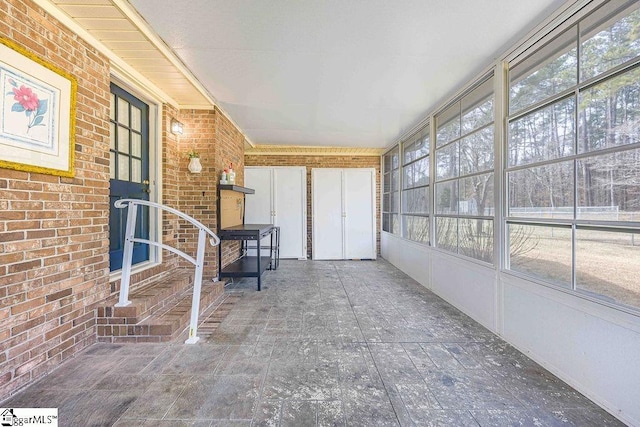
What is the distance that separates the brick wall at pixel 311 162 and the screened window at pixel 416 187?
1381 mm

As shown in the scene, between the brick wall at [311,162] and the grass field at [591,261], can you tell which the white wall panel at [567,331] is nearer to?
the grass field at [591,261]

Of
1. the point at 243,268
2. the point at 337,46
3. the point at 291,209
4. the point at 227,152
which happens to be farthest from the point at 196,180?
the point at 337,46

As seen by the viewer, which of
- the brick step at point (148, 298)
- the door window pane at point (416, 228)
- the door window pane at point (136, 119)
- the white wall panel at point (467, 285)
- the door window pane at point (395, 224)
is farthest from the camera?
the door window pane at point (395, 224)

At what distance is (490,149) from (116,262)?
409cm

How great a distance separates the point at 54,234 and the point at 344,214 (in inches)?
204

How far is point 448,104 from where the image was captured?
379 centimetres

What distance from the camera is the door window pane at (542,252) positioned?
2.06 m

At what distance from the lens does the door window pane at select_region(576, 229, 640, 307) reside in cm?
162

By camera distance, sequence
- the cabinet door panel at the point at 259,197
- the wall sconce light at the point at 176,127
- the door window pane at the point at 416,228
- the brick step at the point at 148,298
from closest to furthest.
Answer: the brick step at the point at 148,298 → the wall sconce light at the point at 176,127 → the door window pane at the point at 416,228 → the cabinet door panel at the point at 259,197

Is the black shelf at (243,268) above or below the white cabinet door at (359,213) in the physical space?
below

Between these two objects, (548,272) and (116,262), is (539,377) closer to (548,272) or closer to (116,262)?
(548,272)

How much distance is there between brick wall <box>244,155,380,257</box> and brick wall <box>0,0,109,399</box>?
406 cm

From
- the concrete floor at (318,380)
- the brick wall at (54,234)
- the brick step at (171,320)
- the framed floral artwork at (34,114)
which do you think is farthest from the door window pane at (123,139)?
the concrete floor at (318,380)

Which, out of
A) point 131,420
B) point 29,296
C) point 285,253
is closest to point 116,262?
point 29,296
